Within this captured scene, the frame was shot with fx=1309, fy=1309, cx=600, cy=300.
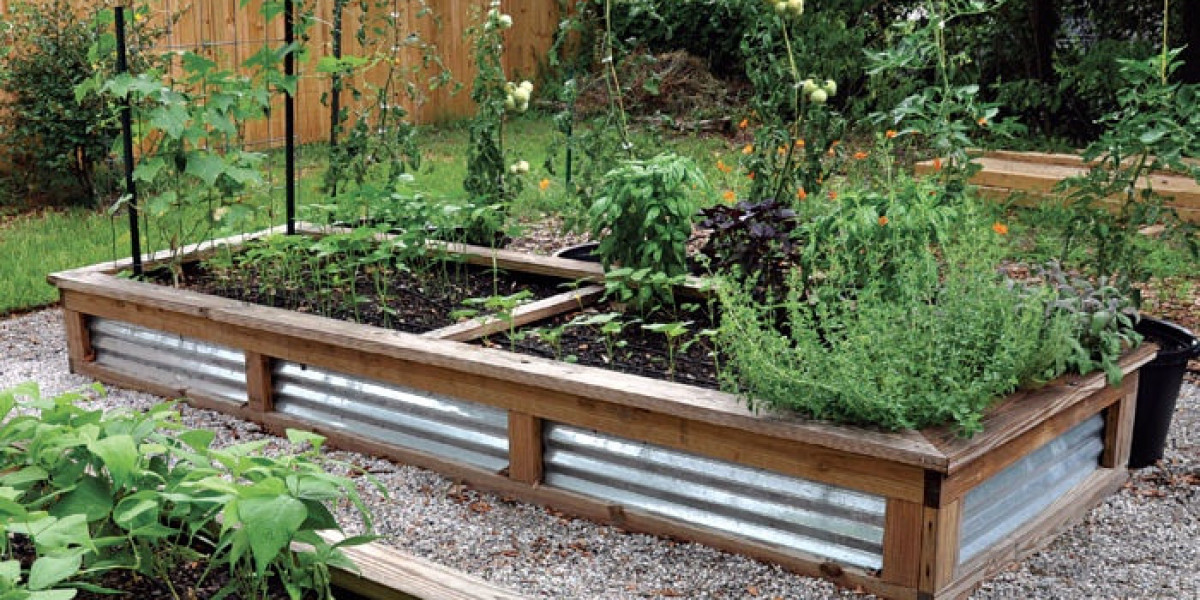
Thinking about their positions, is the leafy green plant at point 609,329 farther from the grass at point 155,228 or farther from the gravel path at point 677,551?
the grass at point 155,228

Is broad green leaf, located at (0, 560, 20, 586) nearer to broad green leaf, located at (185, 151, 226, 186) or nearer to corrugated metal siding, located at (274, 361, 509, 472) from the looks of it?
corrugated metal siding, located at (274, 361, 509, 472)

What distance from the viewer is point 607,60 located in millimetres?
5211

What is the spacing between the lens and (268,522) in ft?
6.49

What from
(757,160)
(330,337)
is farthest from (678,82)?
Answer: (330,337)

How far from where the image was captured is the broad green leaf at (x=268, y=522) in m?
1.95

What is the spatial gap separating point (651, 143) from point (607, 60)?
83 centimetres

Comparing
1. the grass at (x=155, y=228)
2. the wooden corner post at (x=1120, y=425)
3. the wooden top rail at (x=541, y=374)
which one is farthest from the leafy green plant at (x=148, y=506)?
the grass at (x=155, y=228)

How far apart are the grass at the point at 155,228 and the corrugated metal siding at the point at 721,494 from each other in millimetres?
1747

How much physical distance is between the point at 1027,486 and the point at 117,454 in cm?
238

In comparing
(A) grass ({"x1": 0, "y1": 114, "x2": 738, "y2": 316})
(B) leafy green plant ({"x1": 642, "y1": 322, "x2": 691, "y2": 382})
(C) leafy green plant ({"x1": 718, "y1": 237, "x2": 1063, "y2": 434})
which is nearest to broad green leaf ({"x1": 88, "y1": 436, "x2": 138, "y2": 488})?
(C) leafy green plant ({"x1": 718, "y1": 237, "x2": 1063, "y2": 434})

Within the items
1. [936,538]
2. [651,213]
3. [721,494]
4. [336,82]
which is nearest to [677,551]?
[721,494]

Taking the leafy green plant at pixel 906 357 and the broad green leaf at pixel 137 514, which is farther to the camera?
the leafy green plant at pixel 906 357

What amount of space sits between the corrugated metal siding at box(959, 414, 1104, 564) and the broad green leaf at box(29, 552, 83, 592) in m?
2.09

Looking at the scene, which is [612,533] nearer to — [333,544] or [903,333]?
[903,333]
